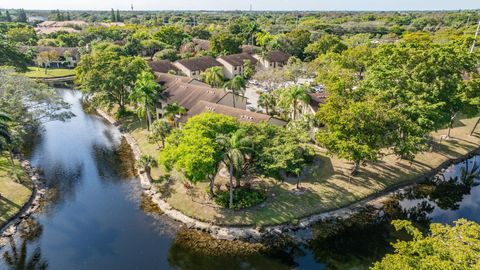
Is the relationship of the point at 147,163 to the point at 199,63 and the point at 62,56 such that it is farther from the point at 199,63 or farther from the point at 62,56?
the point at 62,56

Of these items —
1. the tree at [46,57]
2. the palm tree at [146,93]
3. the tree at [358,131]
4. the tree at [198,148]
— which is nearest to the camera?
the tree at [198,148]

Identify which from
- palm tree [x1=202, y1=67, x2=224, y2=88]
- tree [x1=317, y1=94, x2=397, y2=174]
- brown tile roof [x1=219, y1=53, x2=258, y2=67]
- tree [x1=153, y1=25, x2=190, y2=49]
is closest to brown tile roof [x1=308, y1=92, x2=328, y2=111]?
tree [x1=317, y1=94, x2=397, y2=174]

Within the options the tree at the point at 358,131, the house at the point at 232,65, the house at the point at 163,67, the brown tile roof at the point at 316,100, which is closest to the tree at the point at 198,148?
the tree at the point at 358,131

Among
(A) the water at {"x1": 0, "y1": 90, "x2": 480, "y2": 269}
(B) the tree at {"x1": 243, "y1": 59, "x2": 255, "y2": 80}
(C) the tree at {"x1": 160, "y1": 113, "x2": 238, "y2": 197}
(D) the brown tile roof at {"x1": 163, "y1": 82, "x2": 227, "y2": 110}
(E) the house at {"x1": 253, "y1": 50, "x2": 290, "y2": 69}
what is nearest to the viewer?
(A) the water at {"x1": 0, "y1": 90, "x2": 480, "y2": 269}

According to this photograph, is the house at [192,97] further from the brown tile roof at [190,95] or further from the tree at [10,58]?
the tree at [10,58]

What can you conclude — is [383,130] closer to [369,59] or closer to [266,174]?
[266,174]

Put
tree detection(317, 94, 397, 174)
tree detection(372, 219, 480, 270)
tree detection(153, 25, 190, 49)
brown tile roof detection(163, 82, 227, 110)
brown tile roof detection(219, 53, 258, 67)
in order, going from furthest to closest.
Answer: tree detection(153, 25, 190, 49), brown tile roof detection(219, 53, 258, 67), brown tile roof detection(163, 82, 227, 110), tree detection(317, 94, 397, 174), tree detection(372, 219, 480, 270)

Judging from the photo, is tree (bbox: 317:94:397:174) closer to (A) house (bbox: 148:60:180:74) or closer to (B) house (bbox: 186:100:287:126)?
(B) house (bbox: 186:100:287:126)
